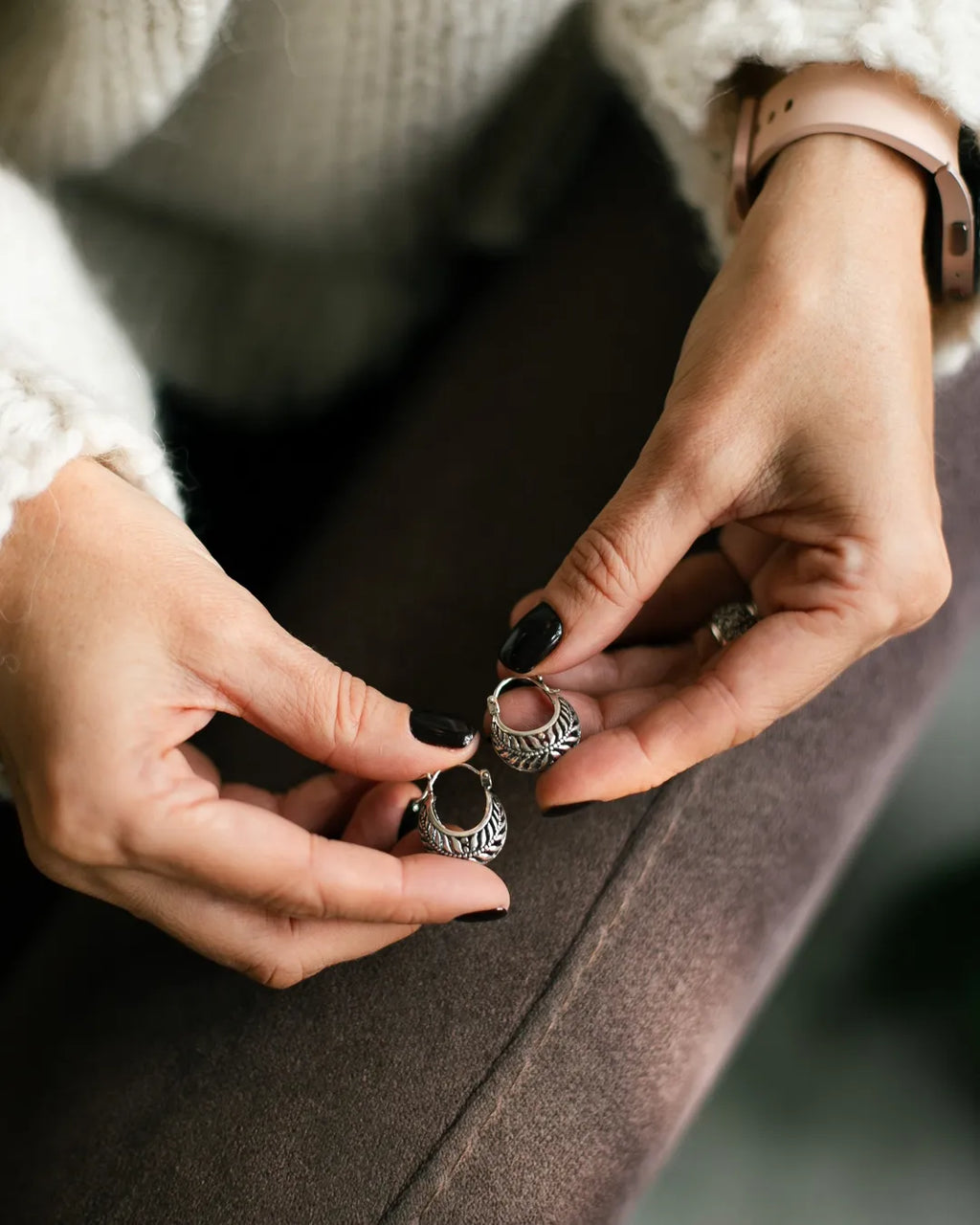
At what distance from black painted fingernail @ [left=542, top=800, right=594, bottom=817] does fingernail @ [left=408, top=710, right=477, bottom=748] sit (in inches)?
2.8

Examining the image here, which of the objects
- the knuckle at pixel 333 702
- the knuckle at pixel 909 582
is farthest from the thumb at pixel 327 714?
the knuckle at pixel 909 582

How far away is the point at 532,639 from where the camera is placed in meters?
0.61

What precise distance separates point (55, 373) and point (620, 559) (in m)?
0.34

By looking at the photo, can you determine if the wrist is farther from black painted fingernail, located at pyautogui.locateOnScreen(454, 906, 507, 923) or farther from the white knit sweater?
black painted fingernail, located at pyautogui.locateOnScreen(454, 906, 507, 923)

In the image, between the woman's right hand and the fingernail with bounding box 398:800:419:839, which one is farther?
the fingernail with bounding box 398:800:419:839

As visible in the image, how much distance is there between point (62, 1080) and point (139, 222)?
0.63 metres

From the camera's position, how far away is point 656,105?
721 mm

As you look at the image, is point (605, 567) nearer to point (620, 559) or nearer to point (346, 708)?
point (620, 559)

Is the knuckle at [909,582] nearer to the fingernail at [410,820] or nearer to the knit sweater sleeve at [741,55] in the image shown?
the knit sweater sleeve at [741,55]

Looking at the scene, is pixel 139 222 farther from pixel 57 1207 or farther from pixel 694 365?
pixel 57 1207

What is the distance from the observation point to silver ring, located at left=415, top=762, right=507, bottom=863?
0.62 metres

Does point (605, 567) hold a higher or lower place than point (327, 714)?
higher

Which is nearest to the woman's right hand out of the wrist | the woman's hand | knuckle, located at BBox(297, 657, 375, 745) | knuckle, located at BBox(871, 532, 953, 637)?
knuckle, located at BBox(297, 657, 375, 745)

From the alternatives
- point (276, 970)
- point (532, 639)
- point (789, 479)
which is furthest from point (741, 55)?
point (276, 970)
